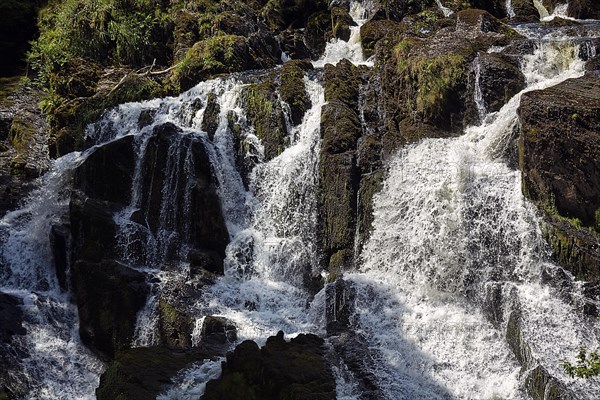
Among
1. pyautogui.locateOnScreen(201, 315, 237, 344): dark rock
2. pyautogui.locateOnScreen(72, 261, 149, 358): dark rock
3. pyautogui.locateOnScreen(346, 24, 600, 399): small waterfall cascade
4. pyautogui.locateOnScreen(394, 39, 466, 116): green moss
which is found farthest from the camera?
pyautogui.locateOnScreen(394, 39, 466, 116): green moss

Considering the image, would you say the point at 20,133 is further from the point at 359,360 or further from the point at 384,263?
the point at 359,360

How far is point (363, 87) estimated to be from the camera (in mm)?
19062

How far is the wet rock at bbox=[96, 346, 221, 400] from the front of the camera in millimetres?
10617

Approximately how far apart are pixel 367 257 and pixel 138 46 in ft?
45.6

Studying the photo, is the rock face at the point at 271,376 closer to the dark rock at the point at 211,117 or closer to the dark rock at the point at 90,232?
the dark rock at the point at 90,232

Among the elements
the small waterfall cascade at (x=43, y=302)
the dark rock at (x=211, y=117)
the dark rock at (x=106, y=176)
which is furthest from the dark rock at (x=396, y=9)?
the small waterfall cascade at (x=43, y=302)

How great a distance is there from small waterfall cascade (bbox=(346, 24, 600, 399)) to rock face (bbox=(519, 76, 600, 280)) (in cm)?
42

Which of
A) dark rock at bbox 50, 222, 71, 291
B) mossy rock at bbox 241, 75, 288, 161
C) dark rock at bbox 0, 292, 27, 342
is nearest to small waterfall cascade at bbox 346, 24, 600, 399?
mossy rock at bbox 241, 75, 288, 161

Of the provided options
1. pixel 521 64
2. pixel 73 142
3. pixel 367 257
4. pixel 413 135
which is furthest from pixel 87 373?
pixel 521 64

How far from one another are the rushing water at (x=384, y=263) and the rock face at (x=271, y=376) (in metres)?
0.70

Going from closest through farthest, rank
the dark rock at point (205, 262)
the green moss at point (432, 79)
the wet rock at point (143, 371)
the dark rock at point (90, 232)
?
the wet rock at point (143, 371), the dark rock at point (90, 232), the dark rock at point (205, 262), the green moss at point (432, 79)

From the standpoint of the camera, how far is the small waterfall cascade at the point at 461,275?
1213cm

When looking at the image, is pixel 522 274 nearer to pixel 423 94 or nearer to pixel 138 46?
pixel 423 94

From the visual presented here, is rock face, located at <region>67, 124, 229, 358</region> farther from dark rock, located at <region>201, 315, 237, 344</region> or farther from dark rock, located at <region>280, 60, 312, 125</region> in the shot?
dark rock, located at <region>280, 60, 312, 125</region>
